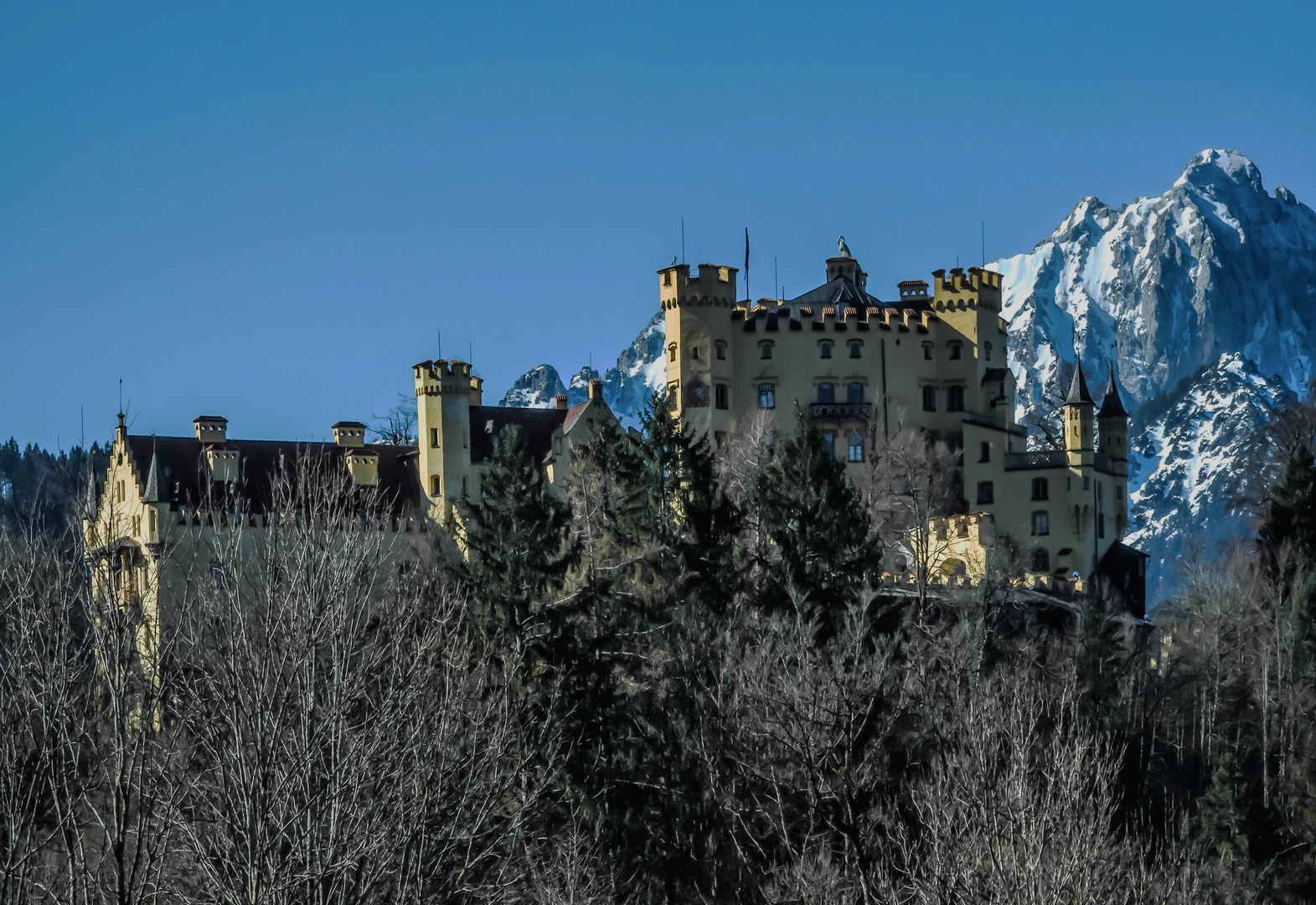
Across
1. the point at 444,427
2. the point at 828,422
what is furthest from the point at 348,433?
the point at 828,422

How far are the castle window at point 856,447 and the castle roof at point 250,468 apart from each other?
19.3 meters

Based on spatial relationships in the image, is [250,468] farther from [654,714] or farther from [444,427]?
[654,714]

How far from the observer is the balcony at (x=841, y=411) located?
292ft

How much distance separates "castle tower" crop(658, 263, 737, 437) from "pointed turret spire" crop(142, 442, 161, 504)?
22.8 m

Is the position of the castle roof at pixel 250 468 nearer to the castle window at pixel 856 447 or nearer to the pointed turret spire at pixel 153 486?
the pointed turret spire at pixel 153 486

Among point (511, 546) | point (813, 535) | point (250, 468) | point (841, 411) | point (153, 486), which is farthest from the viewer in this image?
point (841, 411)

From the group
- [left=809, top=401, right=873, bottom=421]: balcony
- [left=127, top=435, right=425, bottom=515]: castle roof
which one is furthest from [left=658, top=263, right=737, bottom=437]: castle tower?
[left=127, top=435, right=425, bottom=515]: castle roof

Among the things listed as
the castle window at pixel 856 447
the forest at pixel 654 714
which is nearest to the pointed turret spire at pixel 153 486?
the forest at pixel 654 714

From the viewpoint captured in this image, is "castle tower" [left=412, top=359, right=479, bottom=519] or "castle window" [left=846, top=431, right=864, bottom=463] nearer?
"castle tower" [left=412, top=359, right=479, bottom=519]

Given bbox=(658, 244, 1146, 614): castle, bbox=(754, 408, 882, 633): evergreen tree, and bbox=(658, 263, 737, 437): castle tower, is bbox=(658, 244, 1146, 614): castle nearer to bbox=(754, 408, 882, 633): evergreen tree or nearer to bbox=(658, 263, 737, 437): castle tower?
bbox=(658, 263, 737, 437): castle tower

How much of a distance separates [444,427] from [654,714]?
111ft

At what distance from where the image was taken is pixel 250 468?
79.6 meters

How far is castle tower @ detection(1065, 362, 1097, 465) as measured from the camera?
280ft

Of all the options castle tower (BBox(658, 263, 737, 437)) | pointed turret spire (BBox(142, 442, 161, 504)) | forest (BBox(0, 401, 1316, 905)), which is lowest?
forest (BBox(0, 401, 1316, 905))
